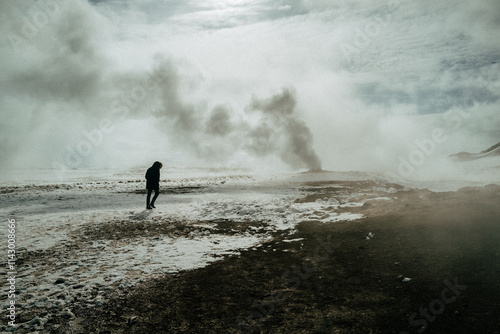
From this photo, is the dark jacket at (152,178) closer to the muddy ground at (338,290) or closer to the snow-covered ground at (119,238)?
the snow-covered ground at (119,238)

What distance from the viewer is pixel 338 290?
5.10 m

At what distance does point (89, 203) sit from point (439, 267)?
59.1 feet

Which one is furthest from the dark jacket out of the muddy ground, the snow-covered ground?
the muddy ground

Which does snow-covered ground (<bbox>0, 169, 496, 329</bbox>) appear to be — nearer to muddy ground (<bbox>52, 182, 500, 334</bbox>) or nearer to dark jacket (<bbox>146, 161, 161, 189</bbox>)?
muddy ground (<bbox>52, 182, 500, 334</bbox>)

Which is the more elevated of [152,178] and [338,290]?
[152,178]

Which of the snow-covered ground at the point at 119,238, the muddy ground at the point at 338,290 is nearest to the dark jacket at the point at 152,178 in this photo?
the snow-covered ground at the point at 119,238

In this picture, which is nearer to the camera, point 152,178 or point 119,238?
point 119,238

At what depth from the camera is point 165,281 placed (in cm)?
576

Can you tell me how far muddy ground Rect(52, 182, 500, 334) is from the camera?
404 cm

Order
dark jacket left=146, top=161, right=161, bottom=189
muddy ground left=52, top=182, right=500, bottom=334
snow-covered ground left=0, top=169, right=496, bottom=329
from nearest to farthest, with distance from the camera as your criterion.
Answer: muddy ground left=52, top=182, right=500, bottom=334 → snow-covered ground left=0, top=169, right=496, bottom=329 → dark jacket left=146, top=161, right=161, bottom=189

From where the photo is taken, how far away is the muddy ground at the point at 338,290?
13.3 ft

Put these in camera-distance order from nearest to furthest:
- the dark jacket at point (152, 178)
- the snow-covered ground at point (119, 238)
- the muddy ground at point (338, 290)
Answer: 1. the muddy ground at point (338, 290)
2. the snow-covered ground at point (119, 238)
3. the dark jacket at point (152, 178)

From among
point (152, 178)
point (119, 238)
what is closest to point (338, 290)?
point (119, 238)

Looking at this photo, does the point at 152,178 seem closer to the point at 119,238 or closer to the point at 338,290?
the point at 119,238
